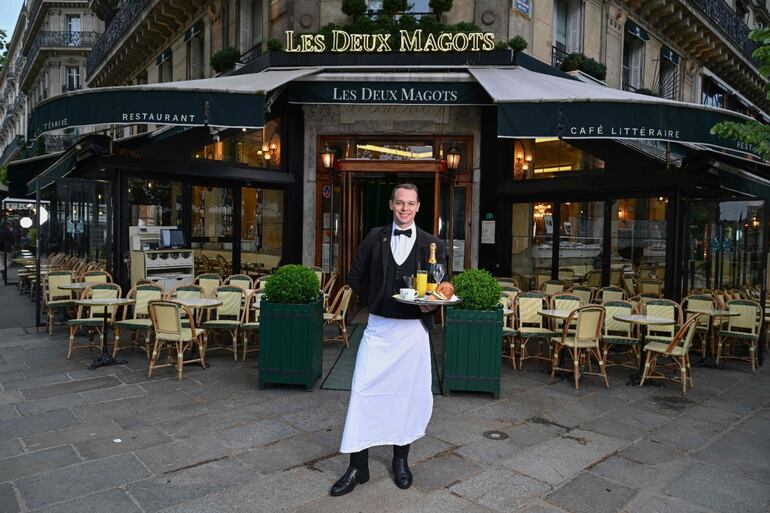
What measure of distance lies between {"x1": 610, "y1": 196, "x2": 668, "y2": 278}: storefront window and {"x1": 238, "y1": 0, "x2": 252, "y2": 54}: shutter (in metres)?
8.73

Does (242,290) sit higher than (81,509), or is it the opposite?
(242,290)

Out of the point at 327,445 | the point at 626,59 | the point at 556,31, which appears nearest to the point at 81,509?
the point at 327,445

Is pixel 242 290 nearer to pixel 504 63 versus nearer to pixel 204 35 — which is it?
pixel 504 63

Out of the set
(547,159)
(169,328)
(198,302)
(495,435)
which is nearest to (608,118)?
(547,159)

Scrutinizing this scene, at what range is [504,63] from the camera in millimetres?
10305

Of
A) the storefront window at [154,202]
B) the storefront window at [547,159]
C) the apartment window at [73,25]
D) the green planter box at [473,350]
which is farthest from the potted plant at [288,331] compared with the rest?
the apartment window at [73,25]

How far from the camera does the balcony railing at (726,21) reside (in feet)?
51.2

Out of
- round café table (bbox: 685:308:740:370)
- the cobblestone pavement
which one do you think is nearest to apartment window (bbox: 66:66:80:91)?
the cobblestone pavement

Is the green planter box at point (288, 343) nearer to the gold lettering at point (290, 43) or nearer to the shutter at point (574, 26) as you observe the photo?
the gold lettering at point (290, 43)

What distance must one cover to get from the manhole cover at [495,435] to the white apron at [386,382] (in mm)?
1387

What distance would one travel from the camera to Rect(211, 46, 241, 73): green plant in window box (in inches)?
485

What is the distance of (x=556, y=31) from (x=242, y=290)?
348 inches

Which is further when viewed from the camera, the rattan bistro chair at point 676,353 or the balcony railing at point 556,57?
the balcony railing at point 556,57

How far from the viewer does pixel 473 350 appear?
19.8 feet
